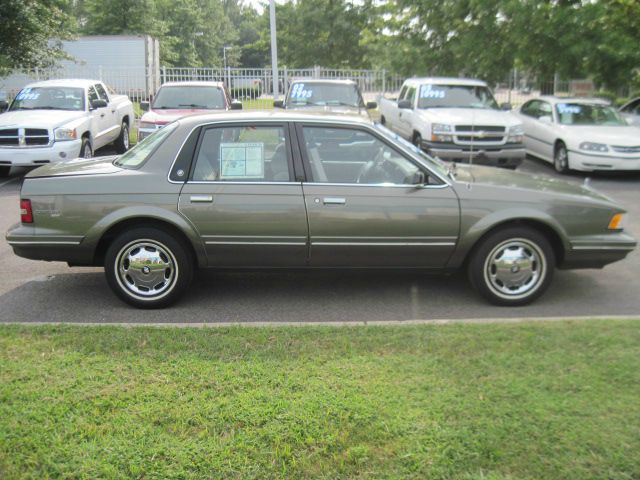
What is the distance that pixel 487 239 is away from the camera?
5512mm

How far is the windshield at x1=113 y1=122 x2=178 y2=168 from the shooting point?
561cm

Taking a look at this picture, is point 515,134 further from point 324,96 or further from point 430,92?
point 324,96

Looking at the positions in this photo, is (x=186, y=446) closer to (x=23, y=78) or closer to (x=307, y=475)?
(x=307, y=475)

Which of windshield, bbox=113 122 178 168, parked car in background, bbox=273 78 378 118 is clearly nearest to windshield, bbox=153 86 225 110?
parked car in background, bbox=273 78 378 118

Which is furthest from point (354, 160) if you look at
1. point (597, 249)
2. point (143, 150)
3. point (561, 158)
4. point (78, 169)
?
point (561, 158)

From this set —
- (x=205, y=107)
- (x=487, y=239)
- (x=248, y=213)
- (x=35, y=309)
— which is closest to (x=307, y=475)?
(x=248, y=213)

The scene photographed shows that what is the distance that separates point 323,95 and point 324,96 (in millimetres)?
35

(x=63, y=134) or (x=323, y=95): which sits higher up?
(x=323, y=95)

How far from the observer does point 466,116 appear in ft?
41.5

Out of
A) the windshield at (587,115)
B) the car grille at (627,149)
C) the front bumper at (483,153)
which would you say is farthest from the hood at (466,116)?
the car grille at (627,149)

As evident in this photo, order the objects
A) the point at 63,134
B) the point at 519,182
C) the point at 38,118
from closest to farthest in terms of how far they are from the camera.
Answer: the point at 519,182, the point at 63,134, the point at 38,118

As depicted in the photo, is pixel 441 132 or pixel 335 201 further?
pixel 441 132

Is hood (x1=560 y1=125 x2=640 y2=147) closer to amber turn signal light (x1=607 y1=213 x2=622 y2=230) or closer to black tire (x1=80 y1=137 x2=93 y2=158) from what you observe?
amber turn signal light (x1=607 y1=213 x2=622 y2=230)

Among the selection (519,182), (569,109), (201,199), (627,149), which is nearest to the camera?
(201,199)
